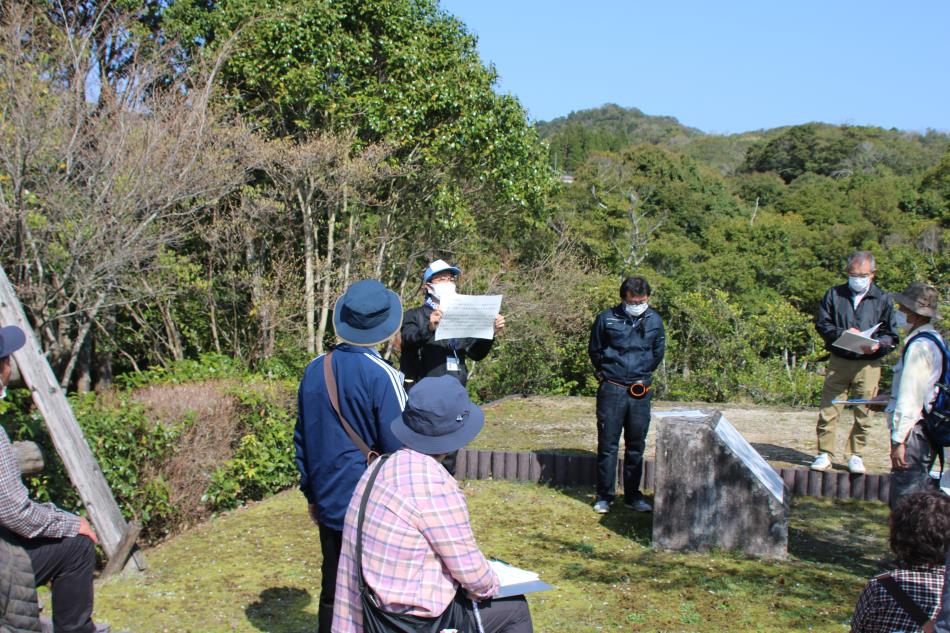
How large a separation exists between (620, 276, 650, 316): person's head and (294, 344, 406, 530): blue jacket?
315 cm

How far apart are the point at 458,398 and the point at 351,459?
0.96 m

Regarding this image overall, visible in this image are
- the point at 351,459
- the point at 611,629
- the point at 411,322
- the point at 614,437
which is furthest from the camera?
the point at 614,437

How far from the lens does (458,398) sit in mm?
2852

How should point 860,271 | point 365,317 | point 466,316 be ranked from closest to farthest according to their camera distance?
point 365,317 → point 466,316 → point 860,271

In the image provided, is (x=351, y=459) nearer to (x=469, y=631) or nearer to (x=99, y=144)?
(x=469, y=631)

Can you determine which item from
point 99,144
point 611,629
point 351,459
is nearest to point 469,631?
point 351,459

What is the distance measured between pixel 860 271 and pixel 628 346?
6.98 feet

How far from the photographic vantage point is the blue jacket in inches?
141

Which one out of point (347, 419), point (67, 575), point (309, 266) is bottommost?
point (67, 575)

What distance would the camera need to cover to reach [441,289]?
5.70m

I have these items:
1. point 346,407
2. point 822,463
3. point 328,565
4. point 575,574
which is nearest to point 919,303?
point 575,574

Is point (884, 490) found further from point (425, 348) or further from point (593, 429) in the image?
point (425, 348)

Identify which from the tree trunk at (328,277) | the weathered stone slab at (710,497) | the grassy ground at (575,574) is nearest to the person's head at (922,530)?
the grassy ground at (575,574)

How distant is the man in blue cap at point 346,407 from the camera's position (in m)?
3.59
